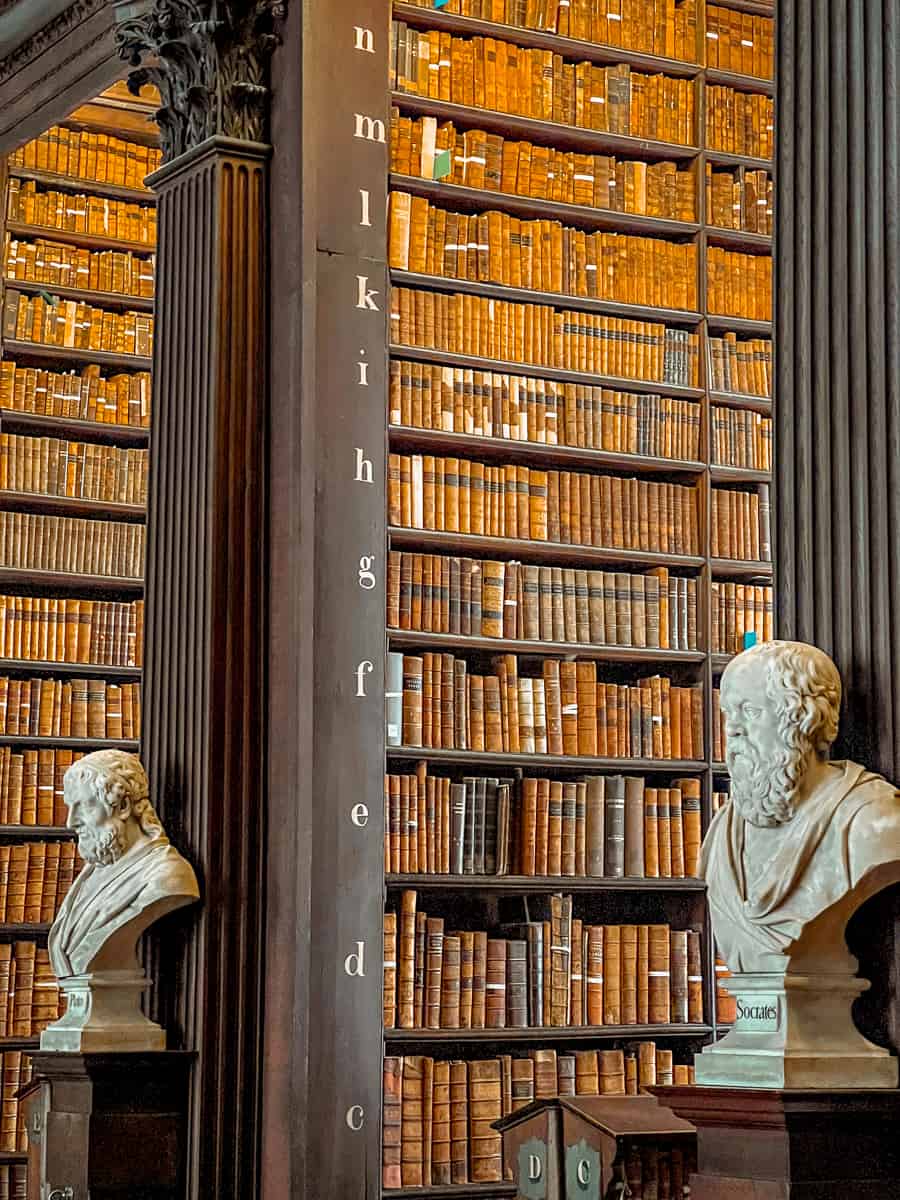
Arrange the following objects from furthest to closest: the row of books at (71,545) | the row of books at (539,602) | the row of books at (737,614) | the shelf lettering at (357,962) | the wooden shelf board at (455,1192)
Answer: the row of books at (71,545) < the row of books at (737,614) < the row of books at (539,602) < the wooden shelf board at (455,1192) < the shelf lettering at (357,962)

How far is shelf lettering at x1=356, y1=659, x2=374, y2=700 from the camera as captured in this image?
5469 mm

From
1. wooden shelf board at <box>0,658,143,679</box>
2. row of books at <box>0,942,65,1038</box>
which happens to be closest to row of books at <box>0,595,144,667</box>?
wooden shelf board at <box>0,658,143,679</box>

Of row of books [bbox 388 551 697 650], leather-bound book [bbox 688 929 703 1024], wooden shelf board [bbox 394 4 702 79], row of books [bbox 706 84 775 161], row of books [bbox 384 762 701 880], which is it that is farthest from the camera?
row of books [bbox 706 84 775 161]

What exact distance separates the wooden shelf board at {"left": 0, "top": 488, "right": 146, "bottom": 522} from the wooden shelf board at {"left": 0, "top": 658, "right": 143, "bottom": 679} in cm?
56

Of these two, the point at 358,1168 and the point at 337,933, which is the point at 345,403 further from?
the point at 358,1168

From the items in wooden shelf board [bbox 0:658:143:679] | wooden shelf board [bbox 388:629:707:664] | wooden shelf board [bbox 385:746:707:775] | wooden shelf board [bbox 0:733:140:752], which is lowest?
wooden shelf board [bbox 385:746:707:775]

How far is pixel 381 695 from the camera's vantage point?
5.53m

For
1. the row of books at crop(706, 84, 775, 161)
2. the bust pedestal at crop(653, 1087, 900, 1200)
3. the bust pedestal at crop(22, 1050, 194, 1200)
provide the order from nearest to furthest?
the bust pedestal at crop(653, 1087, 900, 1200) < the bust pedestal at crop(22, 1050, 194, 1200) < the row of books at crop(706, 84, 775, 161)

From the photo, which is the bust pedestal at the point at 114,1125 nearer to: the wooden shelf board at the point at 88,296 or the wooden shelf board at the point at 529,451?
the wooden shelf board at the point at 529,451

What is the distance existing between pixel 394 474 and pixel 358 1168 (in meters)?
1.92

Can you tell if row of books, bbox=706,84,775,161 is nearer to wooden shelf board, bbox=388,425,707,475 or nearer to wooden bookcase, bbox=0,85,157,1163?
wooden shelf board, bbox=388,425,707,475

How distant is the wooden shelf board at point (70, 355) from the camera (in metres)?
7.46

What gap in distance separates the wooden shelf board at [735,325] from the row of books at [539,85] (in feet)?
1.89

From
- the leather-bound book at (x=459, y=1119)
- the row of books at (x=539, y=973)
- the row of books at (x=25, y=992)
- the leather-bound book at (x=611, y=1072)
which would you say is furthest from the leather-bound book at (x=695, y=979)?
the row of books at (x=25, y=992)
